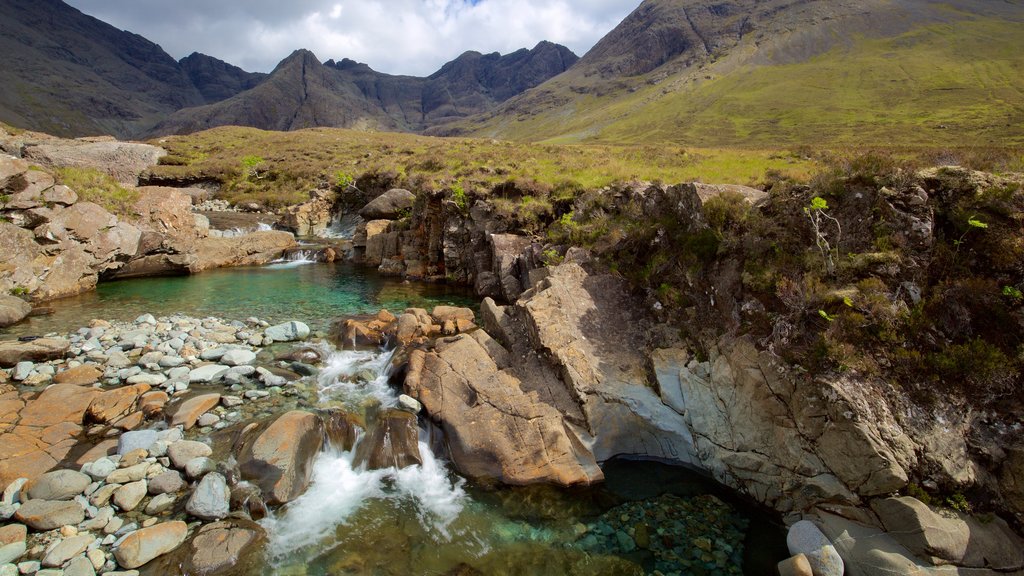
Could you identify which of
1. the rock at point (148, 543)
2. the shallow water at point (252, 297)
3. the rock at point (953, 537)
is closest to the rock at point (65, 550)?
the rock at point (148, 543)

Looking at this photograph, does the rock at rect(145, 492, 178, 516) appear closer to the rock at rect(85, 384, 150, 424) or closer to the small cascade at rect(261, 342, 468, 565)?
the small cascade at rect(261, 342, 468, 565)

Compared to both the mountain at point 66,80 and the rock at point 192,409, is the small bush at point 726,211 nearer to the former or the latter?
the rock at point 192,409

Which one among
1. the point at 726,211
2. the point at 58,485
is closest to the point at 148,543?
the point at 58,485

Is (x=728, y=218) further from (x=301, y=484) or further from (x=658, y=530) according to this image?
(x=301, y=484)

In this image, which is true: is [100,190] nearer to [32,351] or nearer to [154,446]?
[32,351]

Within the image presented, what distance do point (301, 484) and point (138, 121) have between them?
698 feet

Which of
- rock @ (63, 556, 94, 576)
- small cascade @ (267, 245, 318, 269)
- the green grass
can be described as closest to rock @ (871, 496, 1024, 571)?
rock @ (63, 556, 94, 576)

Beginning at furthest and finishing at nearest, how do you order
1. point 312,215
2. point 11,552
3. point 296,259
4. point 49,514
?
point 312,215 → point 296,259 → point 49,514 → point 11,552

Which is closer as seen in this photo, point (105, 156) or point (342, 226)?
point (342, 226)

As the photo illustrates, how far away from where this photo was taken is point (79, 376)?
11258mm

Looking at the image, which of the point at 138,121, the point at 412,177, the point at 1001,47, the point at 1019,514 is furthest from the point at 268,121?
the point at 1001,47

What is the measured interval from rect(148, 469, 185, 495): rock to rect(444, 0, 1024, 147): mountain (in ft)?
196

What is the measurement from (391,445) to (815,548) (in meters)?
8.07

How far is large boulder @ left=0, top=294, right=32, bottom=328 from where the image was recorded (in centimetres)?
1484
